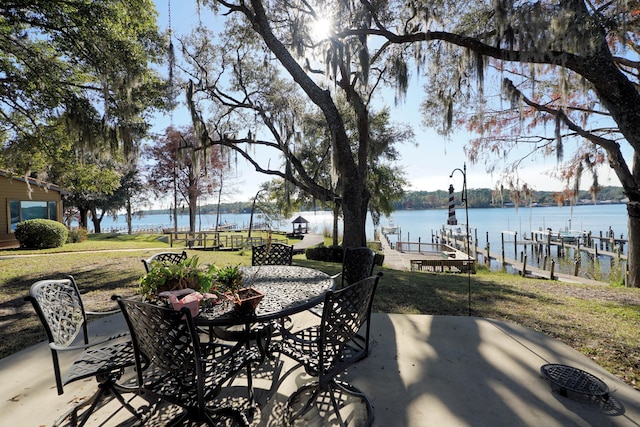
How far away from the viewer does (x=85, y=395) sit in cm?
221

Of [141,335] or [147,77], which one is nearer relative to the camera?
[141,335]

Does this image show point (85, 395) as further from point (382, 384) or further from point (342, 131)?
point (342, 131)

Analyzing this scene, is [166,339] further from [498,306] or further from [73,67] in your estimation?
[73,67]

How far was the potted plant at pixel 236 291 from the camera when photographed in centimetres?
192

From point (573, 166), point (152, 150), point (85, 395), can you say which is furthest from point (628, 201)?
point (152, 150)

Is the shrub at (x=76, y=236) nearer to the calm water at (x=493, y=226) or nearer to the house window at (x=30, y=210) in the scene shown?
the house window at (x=30, y=210)

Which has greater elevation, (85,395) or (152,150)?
(152,150)

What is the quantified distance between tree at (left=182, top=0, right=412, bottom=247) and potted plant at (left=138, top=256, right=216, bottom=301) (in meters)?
4.67

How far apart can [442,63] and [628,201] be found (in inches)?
233

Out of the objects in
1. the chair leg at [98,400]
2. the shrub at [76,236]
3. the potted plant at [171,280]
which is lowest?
the chair leg at [98,400]

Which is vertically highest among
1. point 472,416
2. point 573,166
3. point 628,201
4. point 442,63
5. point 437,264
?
point 442,63

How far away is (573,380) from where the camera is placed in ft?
7.47

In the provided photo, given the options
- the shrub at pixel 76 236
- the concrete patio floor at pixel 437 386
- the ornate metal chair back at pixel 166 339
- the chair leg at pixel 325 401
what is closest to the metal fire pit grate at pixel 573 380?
the concrete patio floor at pixel 437 386

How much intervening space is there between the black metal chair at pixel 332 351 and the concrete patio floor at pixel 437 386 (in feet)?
0.39
